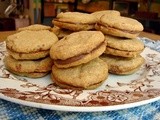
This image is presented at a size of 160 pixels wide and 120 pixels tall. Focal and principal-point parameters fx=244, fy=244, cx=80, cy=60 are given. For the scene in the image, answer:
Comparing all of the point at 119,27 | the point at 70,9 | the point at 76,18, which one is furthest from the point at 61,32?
the point at 70,9

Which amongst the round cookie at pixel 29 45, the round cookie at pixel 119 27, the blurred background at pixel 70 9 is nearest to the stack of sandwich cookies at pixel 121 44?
the round cookie at pixel 119 27

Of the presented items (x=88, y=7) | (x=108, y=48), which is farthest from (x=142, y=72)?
(x=88, y=7)

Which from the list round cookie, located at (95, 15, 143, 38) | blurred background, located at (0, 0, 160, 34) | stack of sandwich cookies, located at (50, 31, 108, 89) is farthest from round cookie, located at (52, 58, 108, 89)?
blurred background, located at (0, 0, 160, 34)

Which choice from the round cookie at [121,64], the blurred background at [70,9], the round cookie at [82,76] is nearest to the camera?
the round cookie at [82,76]

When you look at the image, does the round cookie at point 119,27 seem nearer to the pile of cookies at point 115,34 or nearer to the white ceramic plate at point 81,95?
the pile of cookies at point 115,34

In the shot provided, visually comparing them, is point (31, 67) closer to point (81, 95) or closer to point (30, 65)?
point (30, 65)

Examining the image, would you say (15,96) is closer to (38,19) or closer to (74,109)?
(74,109)
